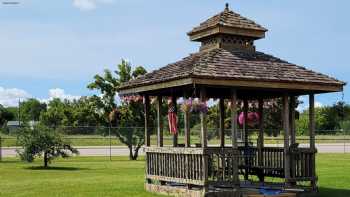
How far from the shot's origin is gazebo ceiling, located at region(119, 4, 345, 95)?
13688 mm

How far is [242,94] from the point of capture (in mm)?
17641

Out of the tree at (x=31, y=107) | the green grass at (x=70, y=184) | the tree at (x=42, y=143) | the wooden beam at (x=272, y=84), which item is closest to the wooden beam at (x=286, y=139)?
the wooden beam at (x=272, y=84)

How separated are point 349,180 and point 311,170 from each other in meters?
3.96

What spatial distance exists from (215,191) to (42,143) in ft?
48.2

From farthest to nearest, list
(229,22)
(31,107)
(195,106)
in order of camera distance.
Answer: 1. (31,107)
2. (229,22)
3. (195,106)

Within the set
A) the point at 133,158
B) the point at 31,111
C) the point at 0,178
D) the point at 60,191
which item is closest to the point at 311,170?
the point at 60,191

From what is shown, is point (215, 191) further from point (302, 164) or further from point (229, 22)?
point (229, 22)

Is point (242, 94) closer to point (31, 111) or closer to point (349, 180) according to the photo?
point (349, 180)

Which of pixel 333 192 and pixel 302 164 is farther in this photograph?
pixel 333 192

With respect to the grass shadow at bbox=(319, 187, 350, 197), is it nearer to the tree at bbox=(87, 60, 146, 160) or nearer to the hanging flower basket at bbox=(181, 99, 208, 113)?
the hanging flower basket at bbox=(181, 99, 208, 113)

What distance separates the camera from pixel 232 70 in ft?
46.3

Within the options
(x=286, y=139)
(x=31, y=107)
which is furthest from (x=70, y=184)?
(x=31, y=107)

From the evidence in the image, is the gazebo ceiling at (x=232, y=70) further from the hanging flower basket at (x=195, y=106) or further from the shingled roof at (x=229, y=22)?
the hanging flower basket at (x=195, y=106)

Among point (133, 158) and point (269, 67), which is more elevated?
point (269, 67)
